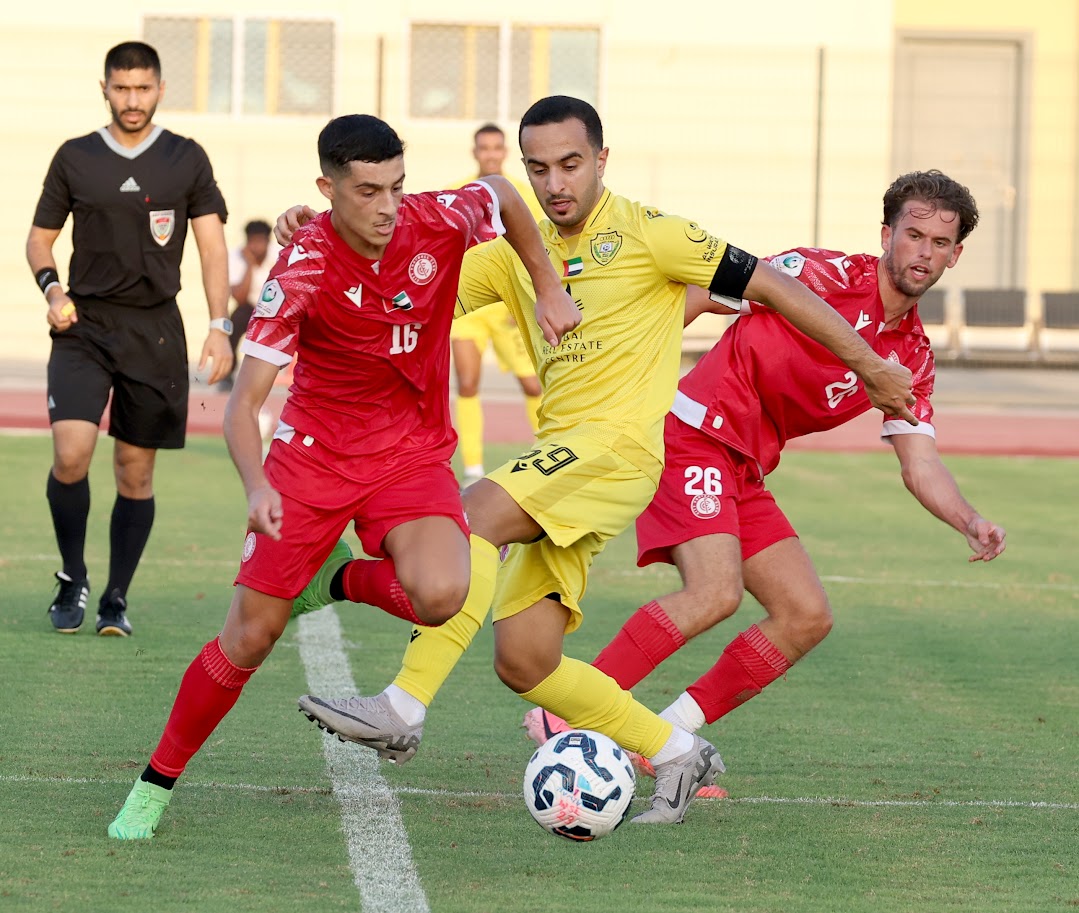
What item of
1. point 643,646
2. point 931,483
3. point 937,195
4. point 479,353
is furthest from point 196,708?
point 479,353

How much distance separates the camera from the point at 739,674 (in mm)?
5301

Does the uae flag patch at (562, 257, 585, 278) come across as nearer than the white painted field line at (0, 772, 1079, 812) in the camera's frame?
No

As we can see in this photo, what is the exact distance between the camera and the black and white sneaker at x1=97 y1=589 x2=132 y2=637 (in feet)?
23.1

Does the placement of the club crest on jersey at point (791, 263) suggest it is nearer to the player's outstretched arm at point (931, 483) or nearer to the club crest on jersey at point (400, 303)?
the player's outstretched arm at point (931, 483)

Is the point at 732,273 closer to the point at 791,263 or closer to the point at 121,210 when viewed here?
the point at 791,263

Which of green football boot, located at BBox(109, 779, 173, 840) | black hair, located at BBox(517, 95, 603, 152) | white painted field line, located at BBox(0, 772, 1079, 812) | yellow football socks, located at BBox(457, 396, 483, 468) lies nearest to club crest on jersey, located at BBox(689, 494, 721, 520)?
white painted field line, located at BBox(0, 772, 1079, 812)

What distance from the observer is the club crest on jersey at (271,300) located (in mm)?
4395

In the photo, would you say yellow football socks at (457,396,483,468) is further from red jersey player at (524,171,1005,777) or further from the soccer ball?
the soccer ball

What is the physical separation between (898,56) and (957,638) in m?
19.1

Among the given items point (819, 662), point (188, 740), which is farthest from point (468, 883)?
point (819, 662)

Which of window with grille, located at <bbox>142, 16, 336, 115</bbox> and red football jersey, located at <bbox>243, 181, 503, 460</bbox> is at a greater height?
window with grille, located at <bbox>142, 16, 336, 115</bbox>

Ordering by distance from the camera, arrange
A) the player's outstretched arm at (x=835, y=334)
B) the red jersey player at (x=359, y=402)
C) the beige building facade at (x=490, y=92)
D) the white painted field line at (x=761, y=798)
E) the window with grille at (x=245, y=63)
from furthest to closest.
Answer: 1. the window with grille at (x=245, y=63)
2. the beige building facade at (x=490, y=92)
3. the white painted field line at (x=761, y=798)
4. the player's outstretched arm at (x=835, y=334)
5. the red jersey player at (x=359, y=402)

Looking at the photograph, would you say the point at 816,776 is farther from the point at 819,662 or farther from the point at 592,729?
the point at 819,662

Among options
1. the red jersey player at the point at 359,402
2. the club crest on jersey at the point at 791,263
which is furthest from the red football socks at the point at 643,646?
the club crest on jersey at the point at 791,263
